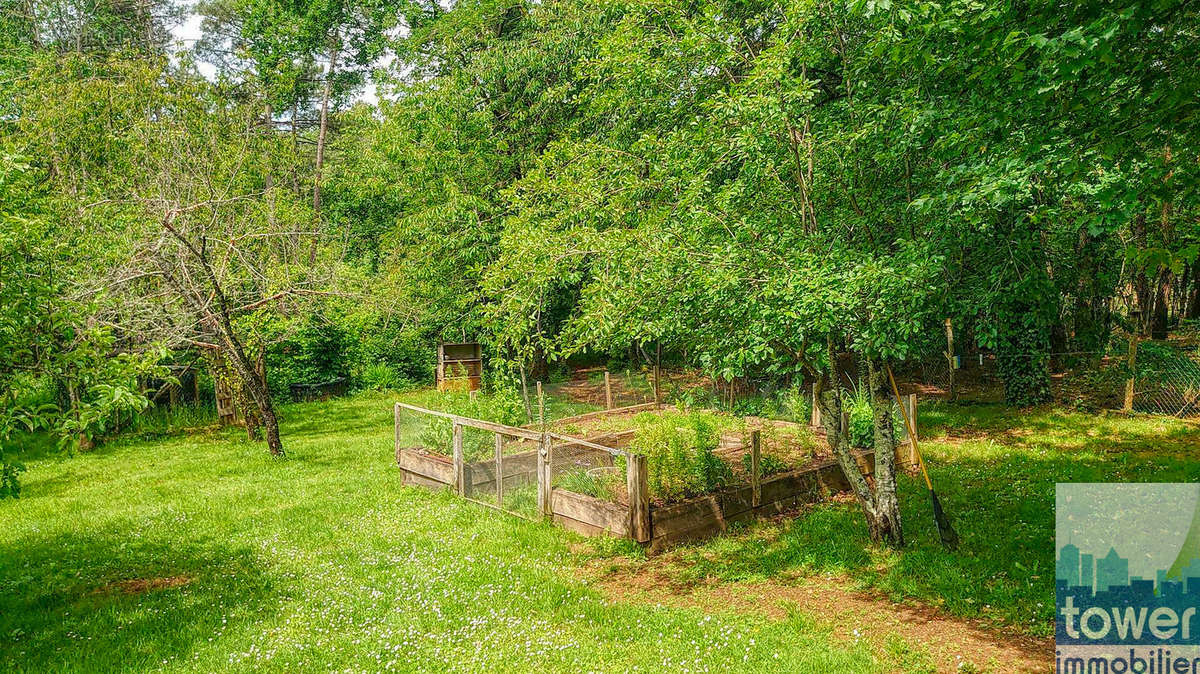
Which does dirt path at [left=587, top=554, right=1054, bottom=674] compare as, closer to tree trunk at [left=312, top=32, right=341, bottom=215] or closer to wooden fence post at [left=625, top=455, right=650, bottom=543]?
wooden fence post at [left=625, top=455, right=650, bottom=543]

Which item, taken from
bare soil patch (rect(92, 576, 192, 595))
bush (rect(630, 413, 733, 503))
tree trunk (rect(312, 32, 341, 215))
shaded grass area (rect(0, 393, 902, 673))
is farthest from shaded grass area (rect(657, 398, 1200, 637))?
tree trunk (rect(312, 32, 341, 215))

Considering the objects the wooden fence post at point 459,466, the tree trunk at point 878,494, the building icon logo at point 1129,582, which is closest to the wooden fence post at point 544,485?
the wooden fence post at point 459,466

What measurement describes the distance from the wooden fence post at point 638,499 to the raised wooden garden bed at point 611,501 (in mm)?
11

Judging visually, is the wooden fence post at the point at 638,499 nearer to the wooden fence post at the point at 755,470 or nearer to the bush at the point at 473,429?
the wooden fence post at the point at 755,470

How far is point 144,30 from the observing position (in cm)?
3077

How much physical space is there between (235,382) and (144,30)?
23.6 metres

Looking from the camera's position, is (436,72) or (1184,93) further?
(436,72)

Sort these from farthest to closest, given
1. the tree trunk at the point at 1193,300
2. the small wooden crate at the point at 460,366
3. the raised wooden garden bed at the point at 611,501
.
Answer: the tree trunk at the point at 1193,300 → the small wooden crate at the point at 460,366 → the raised wooden garden bed at the point at 611,501

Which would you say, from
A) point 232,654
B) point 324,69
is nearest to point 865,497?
point 232,654

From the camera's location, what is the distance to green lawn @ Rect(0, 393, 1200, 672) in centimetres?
A: 571

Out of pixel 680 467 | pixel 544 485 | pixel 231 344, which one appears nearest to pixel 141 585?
pixel 544 485

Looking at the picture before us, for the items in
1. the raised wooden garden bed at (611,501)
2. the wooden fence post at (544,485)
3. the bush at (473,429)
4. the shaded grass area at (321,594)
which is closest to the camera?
the shaded grass area at (321,594)

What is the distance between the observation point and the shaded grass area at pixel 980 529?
6484mm

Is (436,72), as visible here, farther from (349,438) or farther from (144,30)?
(144,30)
